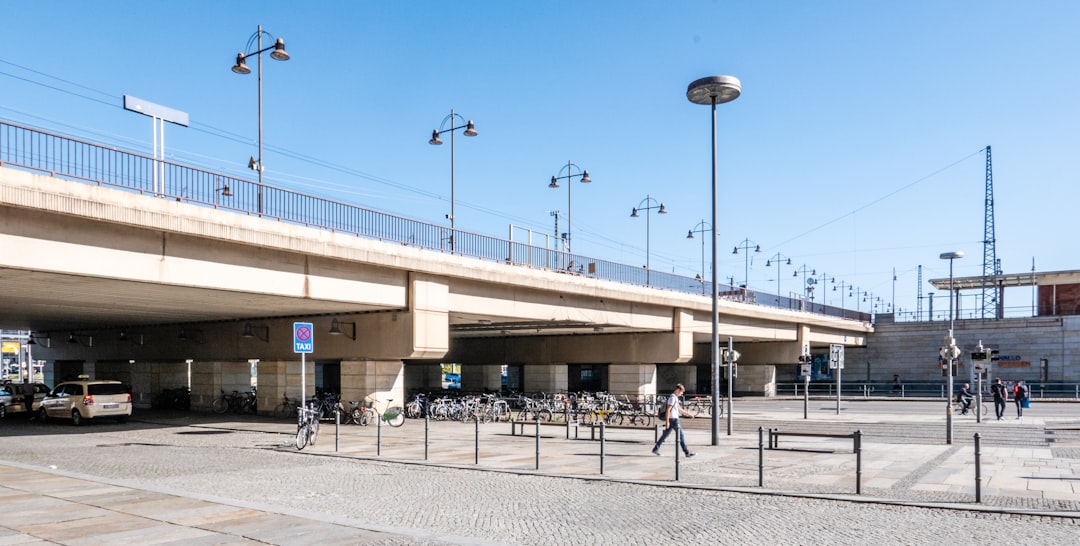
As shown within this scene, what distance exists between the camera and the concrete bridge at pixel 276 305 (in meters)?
16.9

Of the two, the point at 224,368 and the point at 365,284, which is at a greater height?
the point at 365,284

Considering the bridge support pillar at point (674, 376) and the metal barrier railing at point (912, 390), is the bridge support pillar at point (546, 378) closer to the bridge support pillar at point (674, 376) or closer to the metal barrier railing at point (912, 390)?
the bridge support pillar at point (674, 376)

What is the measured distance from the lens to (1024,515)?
10.7m

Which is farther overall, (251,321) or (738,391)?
(738,391)

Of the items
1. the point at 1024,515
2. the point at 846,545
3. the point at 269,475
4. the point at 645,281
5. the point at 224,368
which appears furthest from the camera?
the point at 645,281

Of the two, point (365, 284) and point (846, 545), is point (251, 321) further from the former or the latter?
point (846, 545)

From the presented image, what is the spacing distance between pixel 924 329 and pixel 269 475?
65.1m

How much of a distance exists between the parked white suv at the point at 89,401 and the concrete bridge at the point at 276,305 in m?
2.63

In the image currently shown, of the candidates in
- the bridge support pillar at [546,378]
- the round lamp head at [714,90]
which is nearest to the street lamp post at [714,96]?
the round lamp head at [714,90]

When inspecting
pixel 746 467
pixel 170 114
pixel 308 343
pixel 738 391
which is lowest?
pixel 738 391

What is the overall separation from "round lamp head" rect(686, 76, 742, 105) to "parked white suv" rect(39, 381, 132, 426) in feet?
69.0

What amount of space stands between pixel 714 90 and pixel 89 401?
72.4ft

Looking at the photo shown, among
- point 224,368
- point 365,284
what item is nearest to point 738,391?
point 224,368

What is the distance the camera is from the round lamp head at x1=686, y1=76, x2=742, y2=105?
1939cm
